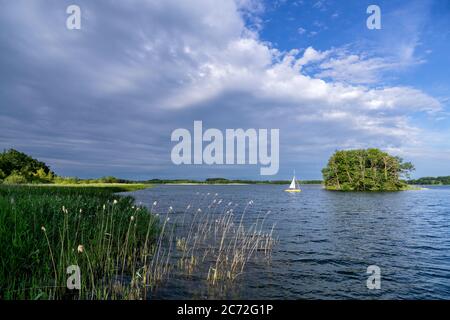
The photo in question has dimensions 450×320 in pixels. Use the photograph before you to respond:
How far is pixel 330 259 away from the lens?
15.2 meters

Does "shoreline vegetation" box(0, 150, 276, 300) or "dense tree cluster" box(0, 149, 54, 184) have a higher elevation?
"dense tree cluster" box(0, 149, 54, 184)

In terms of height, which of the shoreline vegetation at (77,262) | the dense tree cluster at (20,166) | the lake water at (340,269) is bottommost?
the lake water at (340,269)

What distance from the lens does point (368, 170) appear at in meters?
113

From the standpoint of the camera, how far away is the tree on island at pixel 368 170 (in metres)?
113

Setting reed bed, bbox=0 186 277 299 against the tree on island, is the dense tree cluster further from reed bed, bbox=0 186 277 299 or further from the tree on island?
the tree on island

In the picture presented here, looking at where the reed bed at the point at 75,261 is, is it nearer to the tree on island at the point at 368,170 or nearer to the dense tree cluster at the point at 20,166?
the dense tree cluster at the point at 20,166

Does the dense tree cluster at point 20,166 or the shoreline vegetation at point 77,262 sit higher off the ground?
the dense tree cluster at point 20,166

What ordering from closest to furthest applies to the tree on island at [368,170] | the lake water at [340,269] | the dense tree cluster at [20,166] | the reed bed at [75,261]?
the reed bed at [75,261]
the lake water at [340,269]
the dense tree cluster at [20,166]
the tree on island at [368,170]

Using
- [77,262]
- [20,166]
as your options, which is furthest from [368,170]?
[20,166]

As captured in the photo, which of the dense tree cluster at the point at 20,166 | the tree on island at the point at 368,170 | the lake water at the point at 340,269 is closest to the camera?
the lake water at the point at 340,269

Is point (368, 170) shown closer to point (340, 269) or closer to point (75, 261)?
point (340, 269)

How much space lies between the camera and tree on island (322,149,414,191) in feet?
369

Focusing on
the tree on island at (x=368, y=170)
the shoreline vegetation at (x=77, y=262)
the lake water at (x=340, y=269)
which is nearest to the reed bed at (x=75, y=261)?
the shoreline vegetation at (x=77, y=262)

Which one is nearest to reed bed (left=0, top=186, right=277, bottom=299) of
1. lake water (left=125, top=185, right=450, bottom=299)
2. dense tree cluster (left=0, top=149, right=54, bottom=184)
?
lake water (left=125, top=185, right=450, bottom=299)
